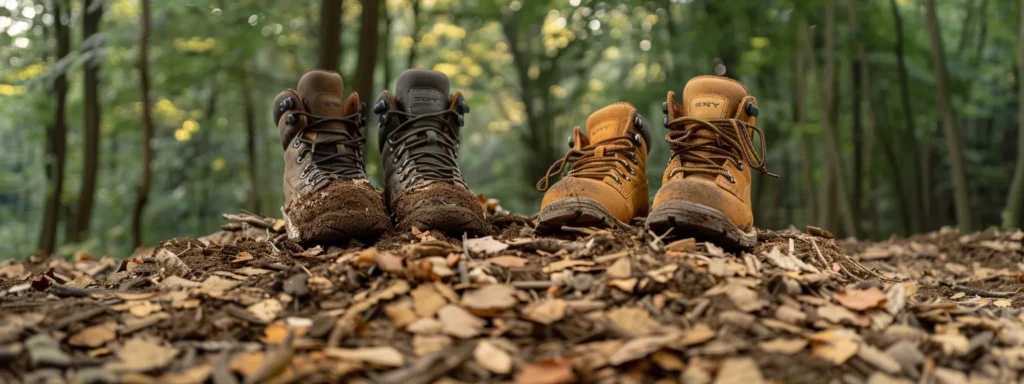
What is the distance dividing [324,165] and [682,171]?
4.33ft

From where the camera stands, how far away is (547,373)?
1.25 metres


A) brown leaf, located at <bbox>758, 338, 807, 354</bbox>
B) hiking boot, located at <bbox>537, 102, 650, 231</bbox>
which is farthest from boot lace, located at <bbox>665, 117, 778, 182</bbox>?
brown leaf, located at <bbox>758, 338, 807, 354</bbox>

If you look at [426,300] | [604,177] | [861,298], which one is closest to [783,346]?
[861,298]

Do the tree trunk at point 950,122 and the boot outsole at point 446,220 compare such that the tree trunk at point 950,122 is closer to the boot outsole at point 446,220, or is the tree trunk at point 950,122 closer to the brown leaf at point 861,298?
the brown leaf at point 861,298

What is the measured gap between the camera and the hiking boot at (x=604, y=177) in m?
2.29

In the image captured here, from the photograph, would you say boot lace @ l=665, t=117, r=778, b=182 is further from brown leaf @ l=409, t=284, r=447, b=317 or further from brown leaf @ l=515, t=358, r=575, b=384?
brown leaf @ l=515, t=358, r=575, b=384

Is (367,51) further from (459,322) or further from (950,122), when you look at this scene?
(950,122)

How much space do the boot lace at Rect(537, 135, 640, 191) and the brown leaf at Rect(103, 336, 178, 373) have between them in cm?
148

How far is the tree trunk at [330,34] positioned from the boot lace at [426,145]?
91.0 inches

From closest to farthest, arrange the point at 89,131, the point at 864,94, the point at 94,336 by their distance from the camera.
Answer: the point at 94,336, the point at 89,131, the point at 864,94

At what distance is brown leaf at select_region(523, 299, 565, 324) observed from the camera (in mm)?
1467

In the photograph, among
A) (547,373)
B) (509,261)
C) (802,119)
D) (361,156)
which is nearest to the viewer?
(547,373)

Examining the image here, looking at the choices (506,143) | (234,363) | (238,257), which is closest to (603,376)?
→ (234,363)

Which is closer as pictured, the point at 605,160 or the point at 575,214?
the point at 575,214
